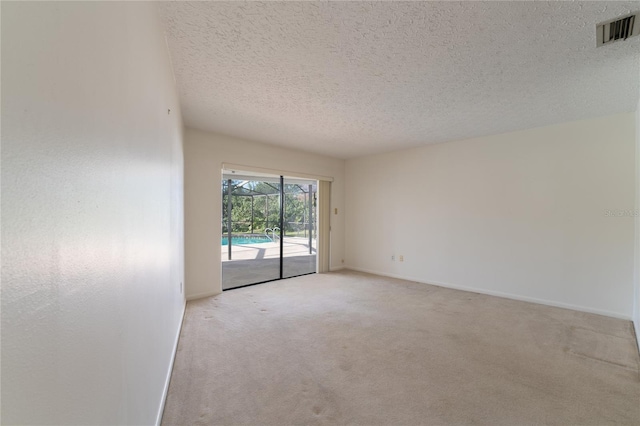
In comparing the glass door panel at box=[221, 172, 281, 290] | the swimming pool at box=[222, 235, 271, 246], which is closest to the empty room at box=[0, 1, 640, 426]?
the glass door panel at box=[221, 172, 281, 290]

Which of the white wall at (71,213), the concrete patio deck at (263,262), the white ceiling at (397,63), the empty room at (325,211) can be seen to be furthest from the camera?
the concrete patio deck at (263,262)

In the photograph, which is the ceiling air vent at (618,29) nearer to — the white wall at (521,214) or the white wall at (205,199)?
the white wall at (521,214)

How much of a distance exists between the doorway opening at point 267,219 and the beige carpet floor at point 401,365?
7.55 ft

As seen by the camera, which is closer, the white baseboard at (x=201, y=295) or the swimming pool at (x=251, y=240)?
the white baseboard at (x=201, y=295)

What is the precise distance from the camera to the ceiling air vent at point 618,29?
182 centimetres

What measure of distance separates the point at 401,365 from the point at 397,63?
253 cm

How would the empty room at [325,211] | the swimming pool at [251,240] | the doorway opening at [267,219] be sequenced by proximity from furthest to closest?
the swimming pool at [251,240]
the doorway opening at [267,219]
the empty room at [325,211]

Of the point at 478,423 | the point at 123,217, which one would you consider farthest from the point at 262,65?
the point at 478,423

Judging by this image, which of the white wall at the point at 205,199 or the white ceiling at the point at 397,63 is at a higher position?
the white ceiling at the point at 397,63

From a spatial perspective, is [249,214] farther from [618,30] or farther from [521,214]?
[618,30]

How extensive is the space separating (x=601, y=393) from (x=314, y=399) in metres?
2.09

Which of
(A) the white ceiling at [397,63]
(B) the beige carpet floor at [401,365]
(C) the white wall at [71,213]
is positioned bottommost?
(B) the beige carpet floor at [401,365]

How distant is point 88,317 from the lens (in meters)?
0.71

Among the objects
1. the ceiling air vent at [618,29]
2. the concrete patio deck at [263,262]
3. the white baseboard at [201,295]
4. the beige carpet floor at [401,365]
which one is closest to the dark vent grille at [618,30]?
the ceiling air vent at [618,29]
